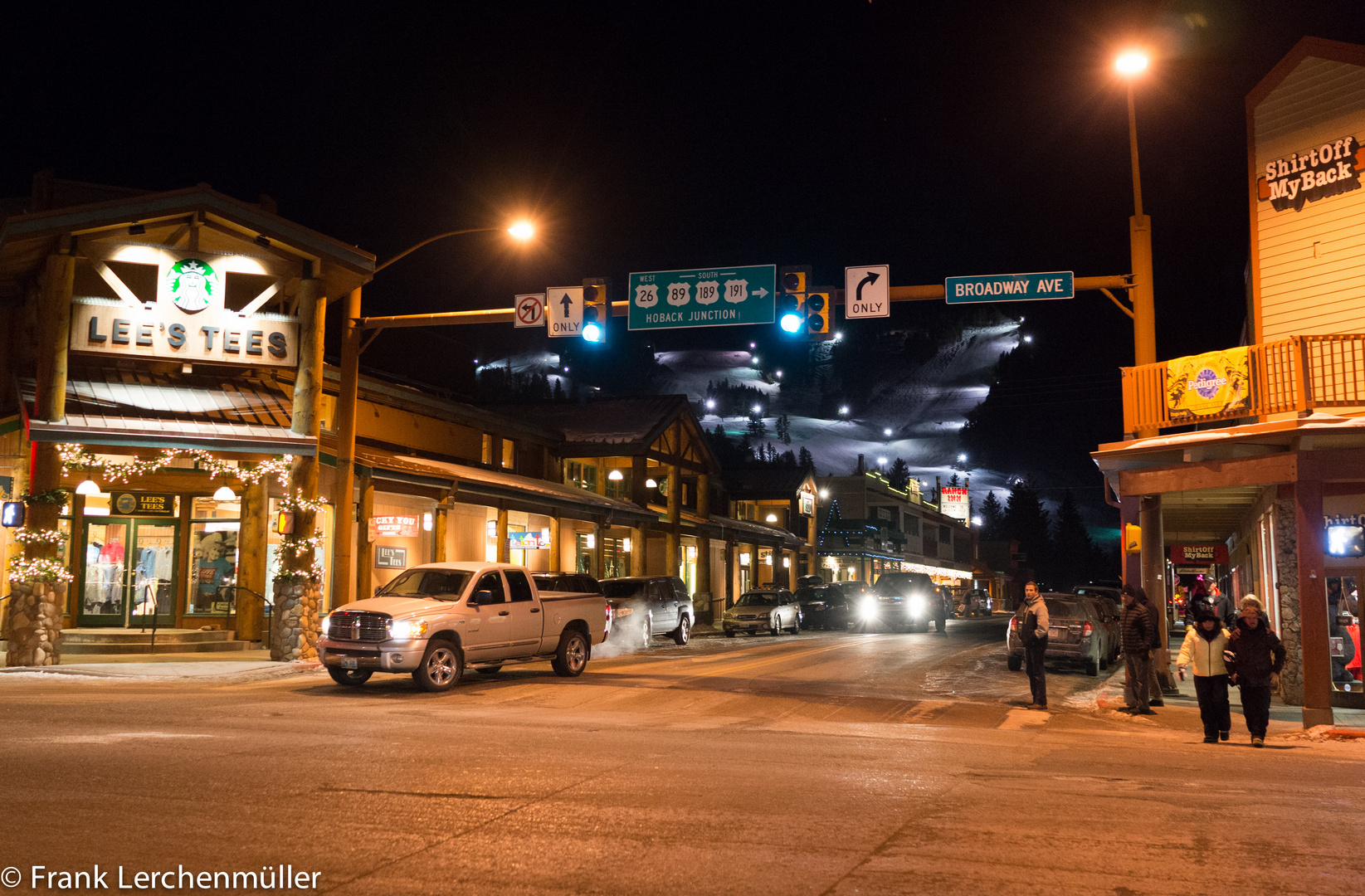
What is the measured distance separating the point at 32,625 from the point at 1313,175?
23.1 meters

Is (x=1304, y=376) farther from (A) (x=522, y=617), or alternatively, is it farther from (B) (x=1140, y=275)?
(A) (x=522, y=617)

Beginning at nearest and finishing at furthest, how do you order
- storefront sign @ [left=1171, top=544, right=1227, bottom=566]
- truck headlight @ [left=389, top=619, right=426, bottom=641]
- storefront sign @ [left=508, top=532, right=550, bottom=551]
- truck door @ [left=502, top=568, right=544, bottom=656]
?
truck headlight @ [left=389, top=619, right=426, bottom=641], truck door @ [left=502, top=568, right=544, bottom=656], storefront sign @ [left=508, top=532, right=550, bottom=551], storefront sign @ [left=1171, top=544, right=1227, bottom=566]

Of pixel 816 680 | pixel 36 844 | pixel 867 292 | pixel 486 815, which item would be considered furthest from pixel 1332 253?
pixel 36 844

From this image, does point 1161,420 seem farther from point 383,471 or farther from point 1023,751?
point 383,471

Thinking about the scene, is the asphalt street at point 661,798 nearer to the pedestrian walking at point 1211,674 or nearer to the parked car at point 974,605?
the pedestrian walking at point 1211,674

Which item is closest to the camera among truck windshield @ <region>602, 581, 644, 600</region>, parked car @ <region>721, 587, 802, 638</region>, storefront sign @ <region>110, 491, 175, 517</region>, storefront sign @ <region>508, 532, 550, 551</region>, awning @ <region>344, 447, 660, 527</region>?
storefront sign @ <region>110, 491, 175, 517</region>

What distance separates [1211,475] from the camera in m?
15.2

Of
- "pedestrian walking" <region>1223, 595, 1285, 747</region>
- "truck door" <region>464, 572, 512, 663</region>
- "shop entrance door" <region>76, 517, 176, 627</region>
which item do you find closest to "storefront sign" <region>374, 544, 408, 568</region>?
"shop entrance door" <region>76, 517, 176, 627</region>

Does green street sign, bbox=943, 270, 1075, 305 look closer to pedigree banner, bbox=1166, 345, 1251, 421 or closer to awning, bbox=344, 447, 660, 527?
pedigree banner, bbox=1166, 345, 1251, 421

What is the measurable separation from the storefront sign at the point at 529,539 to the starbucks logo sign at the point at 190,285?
12.0 m

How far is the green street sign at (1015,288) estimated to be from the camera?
17.2 metres

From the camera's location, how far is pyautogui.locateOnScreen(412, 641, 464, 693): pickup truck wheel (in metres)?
15.3

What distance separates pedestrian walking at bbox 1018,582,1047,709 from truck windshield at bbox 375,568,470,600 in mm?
8649

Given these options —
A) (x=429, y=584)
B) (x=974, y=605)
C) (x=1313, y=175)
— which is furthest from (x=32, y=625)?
(x=974, y=605)
